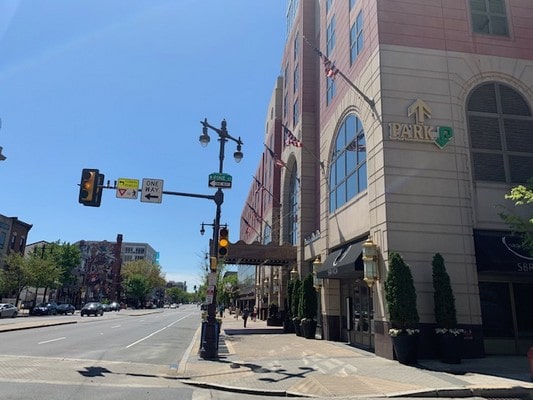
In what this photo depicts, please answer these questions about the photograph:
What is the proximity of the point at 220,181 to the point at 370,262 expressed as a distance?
6354 millimetres

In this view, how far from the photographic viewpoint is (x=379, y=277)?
15555mm

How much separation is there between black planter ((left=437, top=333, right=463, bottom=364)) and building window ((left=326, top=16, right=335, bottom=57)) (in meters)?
17.6

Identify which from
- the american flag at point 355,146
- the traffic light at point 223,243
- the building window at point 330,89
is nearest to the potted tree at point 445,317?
the american flag at point 355,146

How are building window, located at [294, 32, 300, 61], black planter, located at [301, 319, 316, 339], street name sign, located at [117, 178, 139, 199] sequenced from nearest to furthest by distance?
1. street name sign, located at [117, 178, 139, 199]
2. black planter, located at [301, 319, 316, 339]
3. building window, located at [294, 32, 300, 61]

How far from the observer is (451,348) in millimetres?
13461

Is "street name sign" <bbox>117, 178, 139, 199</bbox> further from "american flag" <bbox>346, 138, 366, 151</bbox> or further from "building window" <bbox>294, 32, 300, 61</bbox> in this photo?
"building window" <bbox>294, 32, 300, 61</bbox>

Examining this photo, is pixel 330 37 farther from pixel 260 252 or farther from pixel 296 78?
pixel 260 252

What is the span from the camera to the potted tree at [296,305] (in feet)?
82.9

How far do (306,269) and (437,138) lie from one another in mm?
14379

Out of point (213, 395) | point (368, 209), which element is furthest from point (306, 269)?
point (213, 395)

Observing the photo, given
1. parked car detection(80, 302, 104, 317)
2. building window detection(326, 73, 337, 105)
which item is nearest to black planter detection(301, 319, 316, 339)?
building window detection(326, 73, 337, 105)

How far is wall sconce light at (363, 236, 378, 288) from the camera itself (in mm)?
15508

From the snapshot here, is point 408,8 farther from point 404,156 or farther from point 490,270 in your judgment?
point 490,270

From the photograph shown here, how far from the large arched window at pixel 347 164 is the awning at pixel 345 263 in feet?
8.09
